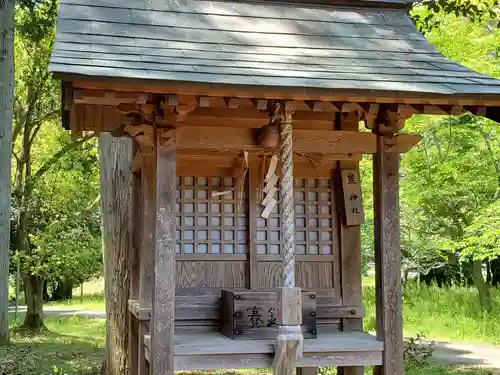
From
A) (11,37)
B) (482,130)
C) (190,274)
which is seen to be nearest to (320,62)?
(190,274)

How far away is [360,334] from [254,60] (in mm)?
2969

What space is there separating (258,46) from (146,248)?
2.24 meters

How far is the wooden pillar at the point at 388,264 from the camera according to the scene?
17.3ft

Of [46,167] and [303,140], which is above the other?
[46,167]

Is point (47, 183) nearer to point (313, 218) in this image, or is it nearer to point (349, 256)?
point (313, 218)

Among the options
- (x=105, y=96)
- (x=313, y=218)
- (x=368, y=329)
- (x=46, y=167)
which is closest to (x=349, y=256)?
(x=313, y=218)

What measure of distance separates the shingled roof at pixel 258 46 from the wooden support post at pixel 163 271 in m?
0.74

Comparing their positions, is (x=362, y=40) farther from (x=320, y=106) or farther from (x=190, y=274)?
(x=190, y=274)

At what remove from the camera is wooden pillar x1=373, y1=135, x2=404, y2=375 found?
5.28 metres

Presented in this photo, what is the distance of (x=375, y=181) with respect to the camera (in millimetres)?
5441

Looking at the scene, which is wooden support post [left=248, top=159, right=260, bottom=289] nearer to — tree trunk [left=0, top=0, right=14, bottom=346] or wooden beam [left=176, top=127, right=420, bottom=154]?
wooden beam [left=176, top=127, right=420, bottom=154]

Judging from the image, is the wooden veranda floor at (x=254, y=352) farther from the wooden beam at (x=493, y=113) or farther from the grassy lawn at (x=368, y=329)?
the grassy lawn at (x=368, y=329)

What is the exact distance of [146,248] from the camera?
5898 mm

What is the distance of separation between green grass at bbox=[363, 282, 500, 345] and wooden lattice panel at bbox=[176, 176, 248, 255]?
8.94m
